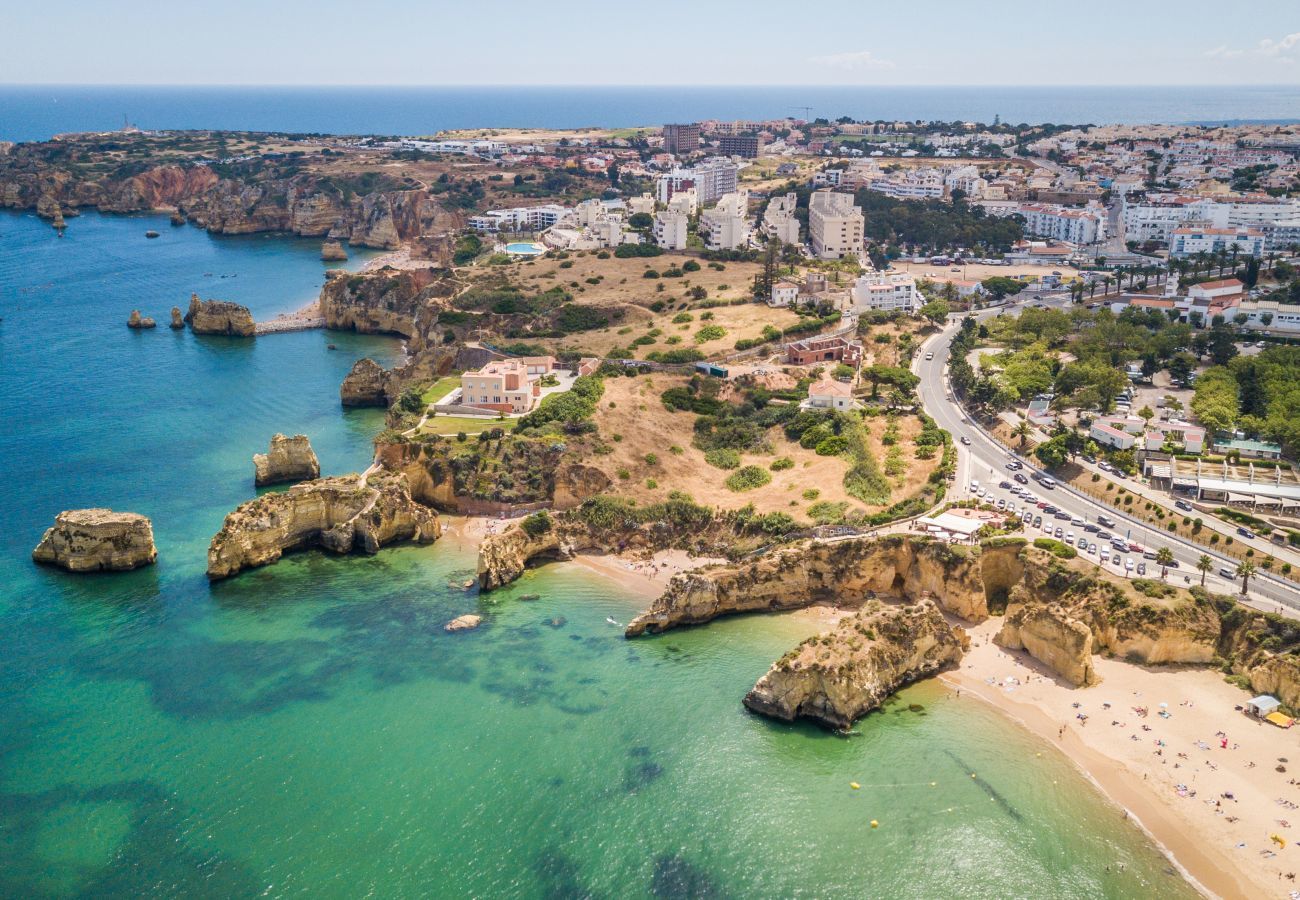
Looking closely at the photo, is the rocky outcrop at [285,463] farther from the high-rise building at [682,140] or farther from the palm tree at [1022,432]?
the high-rise building at [682,140]

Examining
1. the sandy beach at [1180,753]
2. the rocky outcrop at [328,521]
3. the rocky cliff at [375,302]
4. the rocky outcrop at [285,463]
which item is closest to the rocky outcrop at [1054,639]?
the sandy beach at [1180,753]

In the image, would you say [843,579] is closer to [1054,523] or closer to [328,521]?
[1054,523]

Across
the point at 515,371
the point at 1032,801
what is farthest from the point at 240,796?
the point at 515,371

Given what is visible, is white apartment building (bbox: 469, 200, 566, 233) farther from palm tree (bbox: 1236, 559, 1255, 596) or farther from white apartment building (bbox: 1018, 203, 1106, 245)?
palm tree (bbox: 1236, 559, 1255, 596)

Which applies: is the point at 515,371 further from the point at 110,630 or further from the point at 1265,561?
the point at 1265,561

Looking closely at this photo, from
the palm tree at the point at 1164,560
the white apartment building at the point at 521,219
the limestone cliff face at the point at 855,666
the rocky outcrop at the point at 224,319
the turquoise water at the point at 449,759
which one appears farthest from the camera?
the white apartment building at the point at 521,219

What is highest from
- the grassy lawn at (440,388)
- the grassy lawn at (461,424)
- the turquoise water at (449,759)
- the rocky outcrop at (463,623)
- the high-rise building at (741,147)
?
the high-rise building at (741,147)

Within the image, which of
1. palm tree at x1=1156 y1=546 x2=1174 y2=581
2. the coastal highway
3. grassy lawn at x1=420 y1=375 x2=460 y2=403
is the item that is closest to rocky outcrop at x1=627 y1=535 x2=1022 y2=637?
the coastal highway

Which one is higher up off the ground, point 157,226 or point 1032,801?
point 157,226
